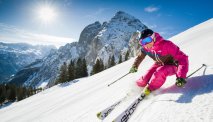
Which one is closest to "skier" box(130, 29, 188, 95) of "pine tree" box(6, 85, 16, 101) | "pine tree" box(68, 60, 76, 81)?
"pine tree" box(68, 60, 76, 81)

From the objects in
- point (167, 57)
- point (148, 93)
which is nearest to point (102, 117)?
point (148, 93)

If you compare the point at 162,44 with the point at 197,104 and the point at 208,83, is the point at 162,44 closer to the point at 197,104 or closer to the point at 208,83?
the point at 208,83

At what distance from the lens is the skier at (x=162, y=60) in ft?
14.8

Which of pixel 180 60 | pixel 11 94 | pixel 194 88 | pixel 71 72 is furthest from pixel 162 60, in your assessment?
pixel 11 94

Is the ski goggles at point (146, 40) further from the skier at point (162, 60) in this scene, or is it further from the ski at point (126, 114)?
the ski at point (126, 114)

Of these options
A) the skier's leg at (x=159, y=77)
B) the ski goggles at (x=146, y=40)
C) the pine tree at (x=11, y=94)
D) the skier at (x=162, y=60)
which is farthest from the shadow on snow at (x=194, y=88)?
the pine tree at (x=11, y=94)

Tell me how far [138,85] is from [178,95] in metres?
1.49

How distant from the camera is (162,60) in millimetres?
5062

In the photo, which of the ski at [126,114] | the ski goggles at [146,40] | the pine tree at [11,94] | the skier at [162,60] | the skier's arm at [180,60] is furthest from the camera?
the pine tree at [11,94]

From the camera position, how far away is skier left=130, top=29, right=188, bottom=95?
4.50m

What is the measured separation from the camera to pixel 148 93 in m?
4.36

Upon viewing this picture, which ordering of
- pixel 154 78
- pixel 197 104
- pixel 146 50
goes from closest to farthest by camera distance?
1. pixel 197 104
2. pixel 154 78
3. pixel 146 50

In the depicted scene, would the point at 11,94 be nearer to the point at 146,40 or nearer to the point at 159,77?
the point at 146,40

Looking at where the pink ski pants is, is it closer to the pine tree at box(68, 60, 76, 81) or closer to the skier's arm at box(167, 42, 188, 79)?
the skier's arm at box(167, 42, 188, 79)
